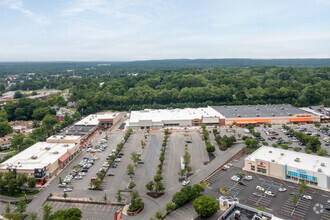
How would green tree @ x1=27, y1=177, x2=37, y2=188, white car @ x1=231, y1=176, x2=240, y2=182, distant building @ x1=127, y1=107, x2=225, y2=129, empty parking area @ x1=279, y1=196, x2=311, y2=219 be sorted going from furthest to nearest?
1. distant building @ x1=127, y1=107, x2=225, y2=129
2. white car @ x1=231, y1=176, x2=240, y2=182
3. green tree @ x1=27, y1=177, x2=37, y2=188
4. empty parking area @ x1=279, y1=196, x2=311, y2=219

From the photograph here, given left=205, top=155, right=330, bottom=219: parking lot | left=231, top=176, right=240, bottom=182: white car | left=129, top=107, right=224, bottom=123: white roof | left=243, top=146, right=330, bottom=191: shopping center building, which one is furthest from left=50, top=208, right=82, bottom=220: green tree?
left=129, top=107, right=224, bottom=123: white roof

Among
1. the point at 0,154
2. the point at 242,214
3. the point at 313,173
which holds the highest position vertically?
the point at 242,214

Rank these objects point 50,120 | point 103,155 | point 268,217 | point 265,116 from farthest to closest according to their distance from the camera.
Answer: point 265,116 < point 50,120 < point 103,155 < point 268,217

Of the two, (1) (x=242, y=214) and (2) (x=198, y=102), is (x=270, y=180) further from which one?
(2) (x=198, y=102)

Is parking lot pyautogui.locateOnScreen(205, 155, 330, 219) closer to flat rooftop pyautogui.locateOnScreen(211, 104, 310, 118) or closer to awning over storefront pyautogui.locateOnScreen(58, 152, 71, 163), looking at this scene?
awning over storefront pyautogui.locateOnScreen(58, 152, 71, 163)

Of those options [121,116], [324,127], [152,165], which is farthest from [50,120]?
[324,127]

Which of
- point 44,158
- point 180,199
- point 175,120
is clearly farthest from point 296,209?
point 175,120
